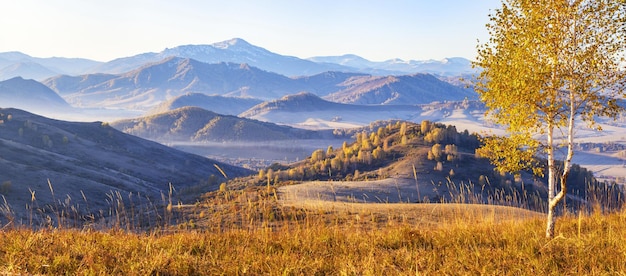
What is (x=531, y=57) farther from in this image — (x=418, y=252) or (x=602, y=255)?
(x=418, y=252)

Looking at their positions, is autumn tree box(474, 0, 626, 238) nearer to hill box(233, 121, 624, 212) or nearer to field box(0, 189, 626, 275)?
field box(0, 189, 626, 275)

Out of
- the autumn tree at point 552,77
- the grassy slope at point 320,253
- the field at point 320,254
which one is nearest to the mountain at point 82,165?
the field at point 320,254

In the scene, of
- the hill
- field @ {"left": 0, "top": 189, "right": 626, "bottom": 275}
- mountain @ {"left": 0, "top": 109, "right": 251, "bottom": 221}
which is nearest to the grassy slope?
field @ {"left": 0, "top": 189, "right": 626, "bottom": 275}

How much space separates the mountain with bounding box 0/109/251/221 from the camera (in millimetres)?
49562

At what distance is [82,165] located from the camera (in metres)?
73.2

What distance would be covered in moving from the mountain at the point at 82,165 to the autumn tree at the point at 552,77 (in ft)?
120

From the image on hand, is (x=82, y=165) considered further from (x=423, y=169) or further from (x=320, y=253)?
(x=320, y=253)

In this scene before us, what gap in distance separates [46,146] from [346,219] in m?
92.6

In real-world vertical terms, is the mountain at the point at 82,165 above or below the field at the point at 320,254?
below

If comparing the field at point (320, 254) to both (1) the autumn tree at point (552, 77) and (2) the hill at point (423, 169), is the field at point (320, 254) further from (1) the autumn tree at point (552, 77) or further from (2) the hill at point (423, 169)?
(2) the hill at point (423, 169)

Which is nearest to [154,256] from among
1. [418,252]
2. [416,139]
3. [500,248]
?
[418,252]

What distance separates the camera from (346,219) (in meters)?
15.7

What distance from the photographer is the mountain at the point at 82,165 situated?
4956cm

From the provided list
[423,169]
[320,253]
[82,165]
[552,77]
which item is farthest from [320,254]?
[82,165]
